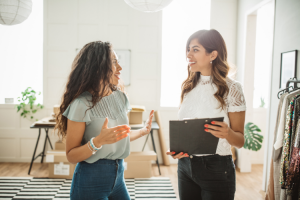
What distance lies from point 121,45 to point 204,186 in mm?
2880

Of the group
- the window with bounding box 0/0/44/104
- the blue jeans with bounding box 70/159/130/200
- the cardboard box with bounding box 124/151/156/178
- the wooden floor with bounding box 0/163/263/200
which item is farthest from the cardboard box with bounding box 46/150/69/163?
the blue jeans with bounding box 70/159/130/200

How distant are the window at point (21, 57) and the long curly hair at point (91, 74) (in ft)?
9.59

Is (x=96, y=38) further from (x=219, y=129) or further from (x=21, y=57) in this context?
(x=219, y=129)

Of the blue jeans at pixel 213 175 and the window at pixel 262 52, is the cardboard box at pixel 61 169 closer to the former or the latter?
the blue jeans at pixel 213 175

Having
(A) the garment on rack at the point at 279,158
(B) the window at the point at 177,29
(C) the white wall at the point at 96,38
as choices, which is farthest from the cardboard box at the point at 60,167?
(A) the garment on rack at the point at 279,158

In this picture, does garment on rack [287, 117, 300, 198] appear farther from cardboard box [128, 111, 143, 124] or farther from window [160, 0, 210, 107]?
window [160, 0, 210, 107]

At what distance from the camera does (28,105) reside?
3.63 meters

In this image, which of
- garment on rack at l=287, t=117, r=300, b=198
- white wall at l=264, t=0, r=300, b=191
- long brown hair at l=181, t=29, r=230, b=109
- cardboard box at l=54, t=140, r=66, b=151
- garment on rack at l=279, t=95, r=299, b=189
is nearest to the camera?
long brown hair at l=181, t=29, r=230, b=109

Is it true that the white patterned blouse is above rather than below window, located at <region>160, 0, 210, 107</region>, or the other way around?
below

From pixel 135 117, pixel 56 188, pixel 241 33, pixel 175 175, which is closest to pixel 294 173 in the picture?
pixel 175 175

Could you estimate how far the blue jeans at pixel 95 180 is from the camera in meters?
1.06

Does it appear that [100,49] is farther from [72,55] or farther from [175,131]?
[72,55]

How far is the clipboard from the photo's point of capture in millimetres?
1109

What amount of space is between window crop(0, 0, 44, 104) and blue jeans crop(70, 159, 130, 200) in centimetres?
304
